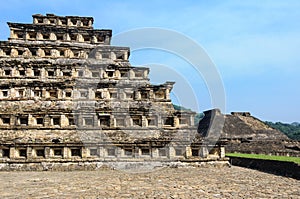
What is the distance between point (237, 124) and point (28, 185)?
3904 cm

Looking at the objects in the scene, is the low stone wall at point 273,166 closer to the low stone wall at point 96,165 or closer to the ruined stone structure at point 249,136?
the low stone wall at point 96,165

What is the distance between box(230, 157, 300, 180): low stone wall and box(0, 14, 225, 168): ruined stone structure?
11.4ft

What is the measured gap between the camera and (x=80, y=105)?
25.4m

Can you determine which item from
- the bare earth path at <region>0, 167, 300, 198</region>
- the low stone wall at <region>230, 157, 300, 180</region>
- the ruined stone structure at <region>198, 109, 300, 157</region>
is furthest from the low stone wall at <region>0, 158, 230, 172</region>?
the ruined stone structure at <region>198, 109, 300, 157</region>

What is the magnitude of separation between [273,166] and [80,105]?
16.8 m

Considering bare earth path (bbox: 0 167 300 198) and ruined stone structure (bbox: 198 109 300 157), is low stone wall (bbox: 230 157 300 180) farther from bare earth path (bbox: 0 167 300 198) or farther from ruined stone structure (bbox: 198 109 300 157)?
ruined stone structure (bbox: 198 109 300 157)

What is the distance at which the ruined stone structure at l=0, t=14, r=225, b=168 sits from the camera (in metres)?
22.2

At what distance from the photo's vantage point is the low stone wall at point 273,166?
61.0 ft

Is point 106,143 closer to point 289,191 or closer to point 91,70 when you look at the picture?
point 91,70

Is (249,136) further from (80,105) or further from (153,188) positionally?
(153,188)

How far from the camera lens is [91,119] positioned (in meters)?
24.5

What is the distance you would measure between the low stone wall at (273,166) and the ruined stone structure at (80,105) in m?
3.46

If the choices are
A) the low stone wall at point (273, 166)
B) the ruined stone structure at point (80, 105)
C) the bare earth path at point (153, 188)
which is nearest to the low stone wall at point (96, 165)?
the ruined stone structure at point (80, 105)

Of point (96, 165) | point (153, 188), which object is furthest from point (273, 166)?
point (96, 165)
